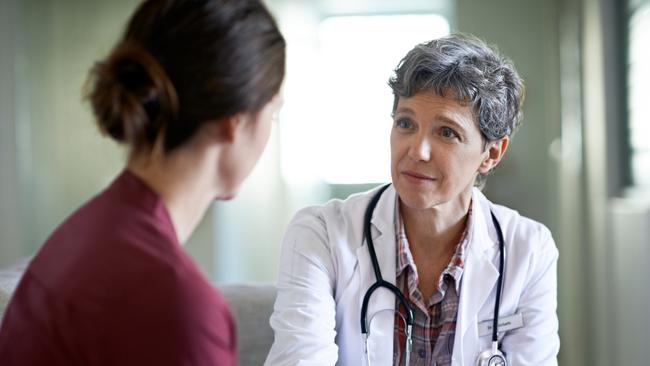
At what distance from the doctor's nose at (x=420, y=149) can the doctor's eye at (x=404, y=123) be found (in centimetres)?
4

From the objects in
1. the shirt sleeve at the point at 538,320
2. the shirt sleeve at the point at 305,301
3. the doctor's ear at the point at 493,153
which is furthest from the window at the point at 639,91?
the shirt sleeve at the point at 305,301

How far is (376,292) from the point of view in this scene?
61.5 inches

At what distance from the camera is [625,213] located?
9.12 feet

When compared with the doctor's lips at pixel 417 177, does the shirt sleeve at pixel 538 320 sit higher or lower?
lower

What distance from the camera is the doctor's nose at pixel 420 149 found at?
62.2 inches

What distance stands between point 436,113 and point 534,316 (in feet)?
1.54

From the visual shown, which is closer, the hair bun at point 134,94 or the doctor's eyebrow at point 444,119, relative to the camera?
the hair bun at point 134,94

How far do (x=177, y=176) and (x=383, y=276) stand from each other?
83cm

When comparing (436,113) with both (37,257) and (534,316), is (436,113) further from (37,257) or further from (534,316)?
(37,257)

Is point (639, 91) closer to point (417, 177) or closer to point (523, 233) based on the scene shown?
point (523, 233)

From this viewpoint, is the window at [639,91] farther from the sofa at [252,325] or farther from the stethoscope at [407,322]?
the sofa at [252,325]

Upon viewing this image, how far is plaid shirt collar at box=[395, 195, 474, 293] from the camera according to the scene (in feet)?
5.27

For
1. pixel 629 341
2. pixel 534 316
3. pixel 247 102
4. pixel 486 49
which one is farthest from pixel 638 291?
pixel 247 102

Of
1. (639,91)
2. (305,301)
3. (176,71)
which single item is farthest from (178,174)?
(639,91)
